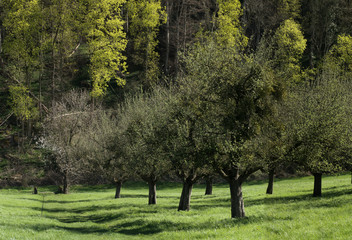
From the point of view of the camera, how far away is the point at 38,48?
55344 millimetres

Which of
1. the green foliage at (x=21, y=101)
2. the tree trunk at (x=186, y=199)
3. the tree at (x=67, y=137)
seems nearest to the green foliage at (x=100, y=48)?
the tree at (x=67, y=137)

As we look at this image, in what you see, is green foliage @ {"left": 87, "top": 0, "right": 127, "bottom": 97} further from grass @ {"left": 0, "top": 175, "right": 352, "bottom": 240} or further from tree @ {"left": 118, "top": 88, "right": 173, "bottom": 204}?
grass @ {"left": 0, "top": 175, "right": 352, "bottom": 240}

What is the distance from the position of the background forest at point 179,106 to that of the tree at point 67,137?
0.71ft

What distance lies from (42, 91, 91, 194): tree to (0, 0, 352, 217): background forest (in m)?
0.22

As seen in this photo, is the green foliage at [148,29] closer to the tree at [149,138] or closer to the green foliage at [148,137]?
the green foliage at [148,137]

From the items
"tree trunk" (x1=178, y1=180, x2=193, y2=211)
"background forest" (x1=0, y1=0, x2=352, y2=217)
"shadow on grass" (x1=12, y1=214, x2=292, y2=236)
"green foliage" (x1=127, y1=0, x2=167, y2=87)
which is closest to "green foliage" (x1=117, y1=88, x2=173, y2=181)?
"background forest" (x1=0, y1=0, x2=352, y2=217)

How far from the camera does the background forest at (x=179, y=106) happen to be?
73.6ft

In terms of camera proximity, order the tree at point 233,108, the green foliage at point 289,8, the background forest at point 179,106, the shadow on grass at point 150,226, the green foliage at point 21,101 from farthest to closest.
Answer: the green foliage at point 289,8 < the green foliage at point 21,101 < the background forest at point 179,106 < the tree at point 233,108 < the shadow on grass at point 150,226

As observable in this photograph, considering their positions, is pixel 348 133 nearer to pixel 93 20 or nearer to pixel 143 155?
pixel 143 155

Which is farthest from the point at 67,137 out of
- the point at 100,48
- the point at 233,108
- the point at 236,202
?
the point at 233,108

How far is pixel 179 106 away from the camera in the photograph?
2470cm

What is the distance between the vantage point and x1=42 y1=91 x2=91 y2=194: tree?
52062 millimetres

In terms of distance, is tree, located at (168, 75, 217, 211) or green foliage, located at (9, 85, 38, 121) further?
green foliage, located at (9, 85, 38, 121)

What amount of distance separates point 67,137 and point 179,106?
35350mm
